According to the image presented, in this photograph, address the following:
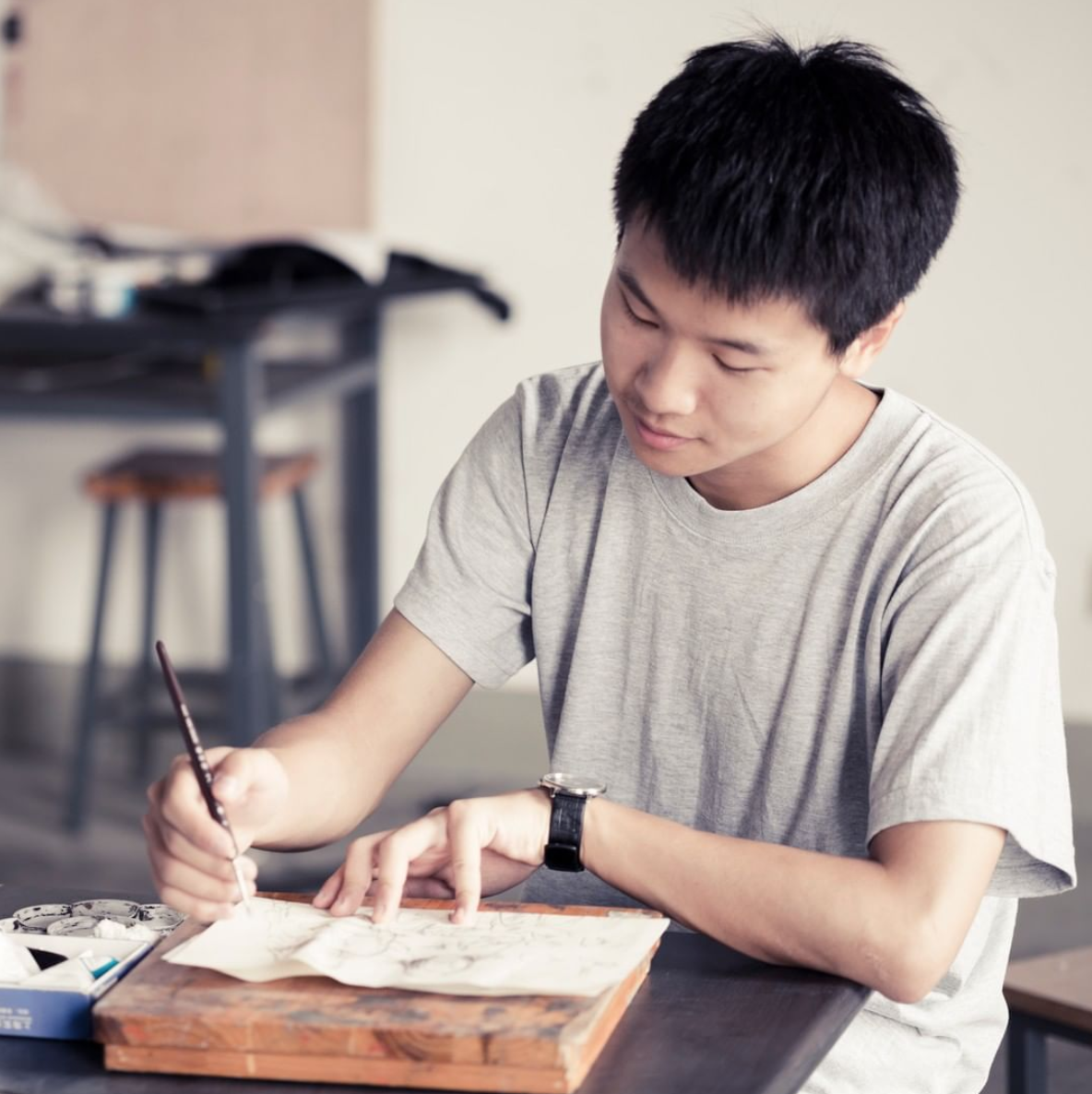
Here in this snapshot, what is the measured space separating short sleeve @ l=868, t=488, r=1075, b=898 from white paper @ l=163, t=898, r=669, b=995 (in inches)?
8.1

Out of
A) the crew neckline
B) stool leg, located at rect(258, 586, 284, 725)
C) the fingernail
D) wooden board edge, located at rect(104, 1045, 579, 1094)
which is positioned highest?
the crew neckline

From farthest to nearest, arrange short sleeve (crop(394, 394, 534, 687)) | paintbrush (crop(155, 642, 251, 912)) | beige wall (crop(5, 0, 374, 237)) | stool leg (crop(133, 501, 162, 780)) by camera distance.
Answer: beige wall (crop(5, 0, 374, 237)) < stool leg (crop(133, 501, 162, 780)) < short sleeve (crop(394, 394, 534, 687)) < paintbrush (crop(155, 642, 251, 912))

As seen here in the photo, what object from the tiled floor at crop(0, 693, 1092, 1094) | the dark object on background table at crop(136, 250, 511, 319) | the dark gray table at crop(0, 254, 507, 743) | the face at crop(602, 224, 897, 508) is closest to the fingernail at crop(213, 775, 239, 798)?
the face at crop(602, 224, 897, 508)

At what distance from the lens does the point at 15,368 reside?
132 inches

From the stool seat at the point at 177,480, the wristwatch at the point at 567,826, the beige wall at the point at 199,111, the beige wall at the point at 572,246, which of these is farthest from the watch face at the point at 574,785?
the beige wall at the point at 199,111

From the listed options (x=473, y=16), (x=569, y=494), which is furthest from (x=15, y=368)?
(x=569, y=494)

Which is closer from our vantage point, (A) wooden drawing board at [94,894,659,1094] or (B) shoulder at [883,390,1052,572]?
(A) wooden drawing board at [94,894,659,1094]

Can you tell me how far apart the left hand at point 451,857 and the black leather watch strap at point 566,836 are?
12 millimetres

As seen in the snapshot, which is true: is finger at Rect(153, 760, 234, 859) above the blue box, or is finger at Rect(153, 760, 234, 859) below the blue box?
above

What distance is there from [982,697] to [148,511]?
8.61ft

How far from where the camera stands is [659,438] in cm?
117

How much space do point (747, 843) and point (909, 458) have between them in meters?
0.33

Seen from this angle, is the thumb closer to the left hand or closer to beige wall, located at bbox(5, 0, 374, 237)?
the left hand

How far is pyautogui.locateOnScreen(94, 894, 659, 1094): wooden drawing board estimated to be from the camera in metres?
0.86
